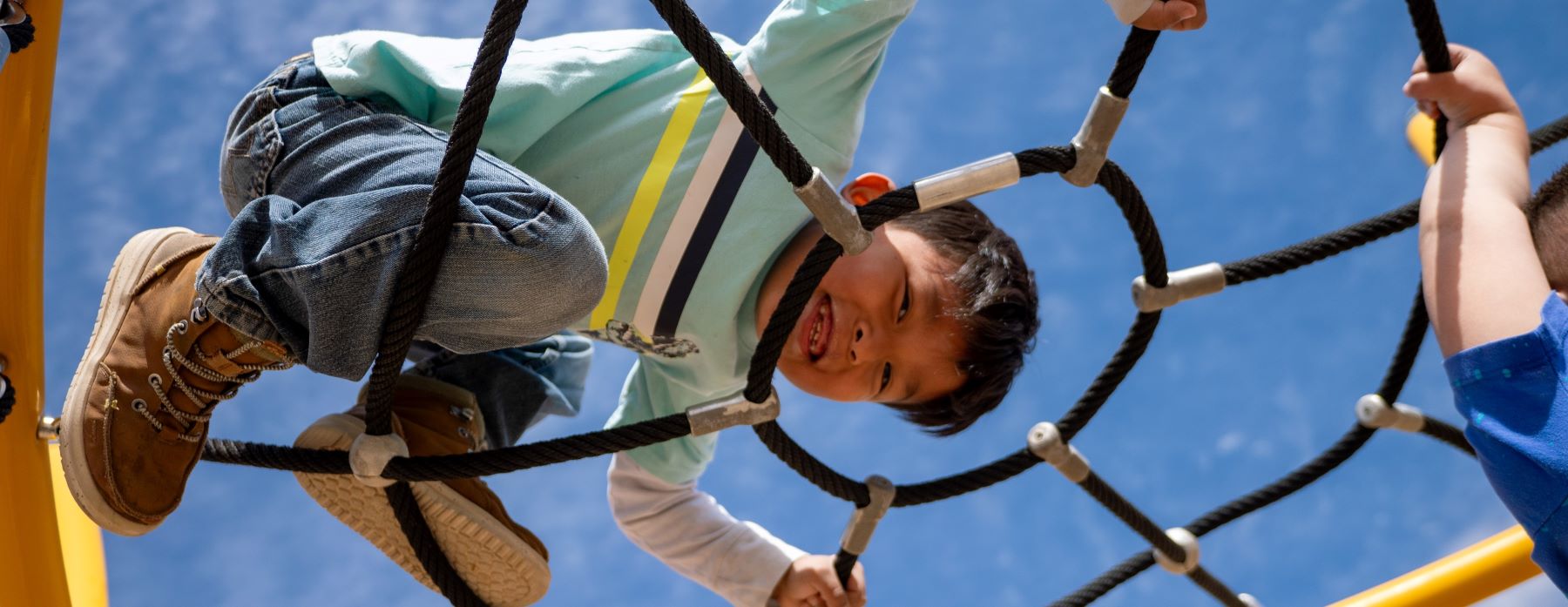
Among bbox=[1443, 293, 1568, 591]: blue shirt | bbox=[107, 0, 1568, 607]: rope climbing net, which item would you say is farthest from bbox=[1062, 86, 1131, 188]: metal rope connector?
bbox=[1443, 293, 1568, 591]: blue shirt

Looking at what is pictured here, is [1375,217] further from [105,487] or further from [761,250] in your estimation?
[105,487]

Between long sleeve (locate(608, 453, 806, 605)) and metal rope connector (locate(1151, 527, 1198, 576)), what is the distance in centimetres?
33

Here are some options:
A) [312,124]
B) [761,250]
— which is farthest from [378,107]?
[761,250]

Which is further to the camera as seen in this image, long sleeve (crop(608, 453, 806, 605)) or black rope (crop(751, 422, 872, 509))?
long sleeve (crop(608, 453, 806, 605))

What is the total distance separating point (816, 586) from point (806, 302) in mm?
506

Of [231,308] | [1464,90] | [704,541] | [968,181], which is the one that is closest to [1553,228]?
[1464,90]

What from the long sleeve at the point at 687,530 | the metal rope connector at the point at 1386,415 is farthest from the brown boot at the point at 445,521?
the metal rope connector at the point at 1386,415

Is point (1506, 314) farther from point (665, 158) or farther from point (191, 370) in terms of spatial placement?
point (191, 370)

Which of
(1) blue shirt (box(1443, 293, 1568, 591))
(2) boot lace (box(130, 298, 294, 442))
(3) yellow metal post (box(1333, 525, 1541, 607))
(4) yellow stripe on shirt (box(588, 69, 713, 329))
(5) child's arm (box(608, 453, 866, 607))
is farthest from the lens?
(5) child's arm (box(608, 453, 866, 607))

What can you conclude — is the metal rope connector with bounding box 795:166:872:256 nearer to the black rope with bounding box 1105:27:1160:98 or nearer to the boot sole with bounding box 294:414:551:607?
the black rope with bounding box 1105:27:1160:98

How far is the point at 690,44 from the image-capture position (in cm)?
76

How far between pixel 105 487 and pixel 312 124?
10.2 inches

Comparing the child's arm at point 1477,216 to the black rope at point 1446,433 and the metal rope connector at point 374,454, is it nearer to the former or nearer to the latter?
the black rope at point 1446,433

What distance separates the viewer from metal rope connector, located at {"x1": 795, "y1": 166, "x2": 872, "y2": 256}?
794mm
